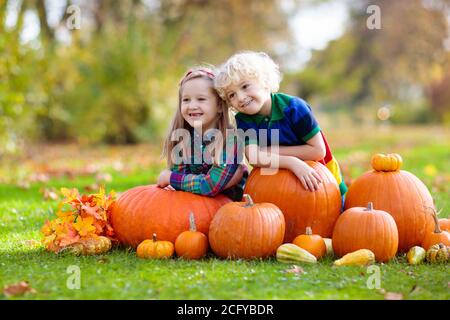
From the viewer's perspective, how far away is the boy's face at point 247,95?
157 inches

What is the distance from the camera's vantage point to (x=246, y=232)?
3582 millimetres

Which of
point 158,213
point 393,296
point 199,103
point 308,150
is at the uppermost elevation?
point 199,103

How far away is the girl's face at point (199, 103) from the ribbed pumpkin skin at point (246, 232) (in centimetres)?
80

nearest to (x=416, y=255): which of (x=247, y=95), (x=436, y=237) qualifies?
(x=436, y=237)

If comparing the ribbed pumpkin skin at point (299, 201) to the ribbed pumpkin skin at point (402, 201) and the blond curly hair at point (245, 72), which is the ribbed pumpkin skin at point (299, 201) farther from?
the blond curly hair at point (245, 72)

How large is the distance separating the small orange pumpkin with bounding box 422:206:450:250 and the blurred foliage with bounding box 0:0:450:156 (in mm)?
6132

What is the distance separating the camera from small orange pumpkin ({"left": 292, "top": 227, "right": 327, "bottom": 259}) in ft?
11.8

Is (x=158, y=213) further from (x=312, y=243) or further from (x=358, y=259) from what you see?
(x=358, y=259)

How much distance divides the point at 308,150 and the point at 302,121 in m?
0.21

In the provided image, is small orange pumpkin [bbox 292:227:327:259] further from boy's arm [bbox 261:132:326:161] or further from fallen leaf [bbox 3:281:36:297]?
fallen leaf [bbox 3:281:36:297]

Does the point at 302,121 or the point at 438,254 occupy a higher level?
the point at 302,121

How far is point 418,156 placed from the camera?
10406 millimetres
